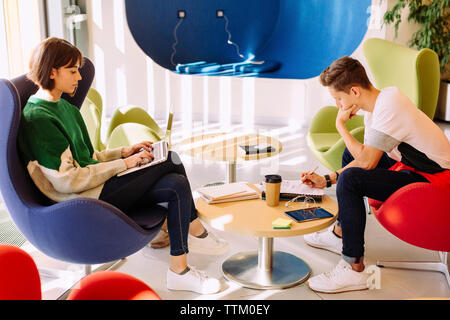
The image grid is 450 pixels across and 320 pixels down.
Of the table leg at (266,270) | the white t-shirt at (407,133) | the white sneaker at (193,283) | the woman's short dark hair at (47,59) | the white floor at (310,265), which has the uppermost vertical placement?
the woman's short dark hair at (47,59)

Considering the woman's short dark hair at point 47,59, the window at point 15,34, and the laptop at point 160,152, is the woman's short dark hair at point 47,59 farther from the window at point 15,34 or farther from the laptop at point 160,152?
the window at point 15,34

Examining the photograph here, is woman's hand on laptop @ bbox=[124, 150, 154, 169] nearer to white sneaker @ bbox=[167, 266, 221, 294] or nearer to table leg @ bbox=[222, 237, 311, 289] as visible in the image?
white sneaker @ bbox=[167, 266, 221, 294]

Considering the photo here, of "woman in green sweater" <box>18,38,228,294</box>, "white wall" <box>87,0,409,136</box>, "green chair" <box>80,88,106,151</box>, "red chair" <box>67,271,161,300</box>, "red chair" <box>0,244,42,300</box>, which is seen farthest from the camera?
"white wall" <box>87,0,409,136</box>

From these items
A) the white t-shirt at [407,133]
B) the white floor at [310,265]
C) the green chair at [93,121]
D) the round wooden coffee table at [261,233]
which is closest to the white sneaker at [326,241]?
the white floor at [310,265]

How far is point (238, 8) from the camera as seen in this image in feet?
20.4

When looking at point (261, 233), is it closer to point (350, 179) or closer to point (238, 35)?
point (350, 179)

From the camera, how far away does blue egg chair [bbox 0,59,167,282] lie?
193cm

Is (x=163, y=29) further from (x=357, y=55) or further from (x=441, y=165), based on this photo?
(x=441, y=165)

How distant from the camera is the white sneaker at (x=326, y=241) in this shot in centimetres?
285

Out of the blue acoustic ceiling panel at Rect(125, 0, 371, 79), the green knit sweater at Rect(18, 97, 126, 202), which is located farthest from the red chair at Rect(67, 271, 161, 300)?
the blue acoustic ceiling panel at Rect(125, 0, 371, 79)

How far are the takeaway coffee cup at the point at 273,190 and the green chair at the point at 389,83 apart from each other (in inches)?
41.1

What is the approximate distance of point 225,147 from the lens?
3.45 metres

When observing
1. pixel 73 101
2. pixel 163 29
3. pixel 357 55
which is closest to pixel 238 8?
pixel 163 29

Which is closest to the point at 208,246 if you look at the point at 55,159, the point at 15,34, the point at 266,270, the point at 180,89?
the point at 266,270
